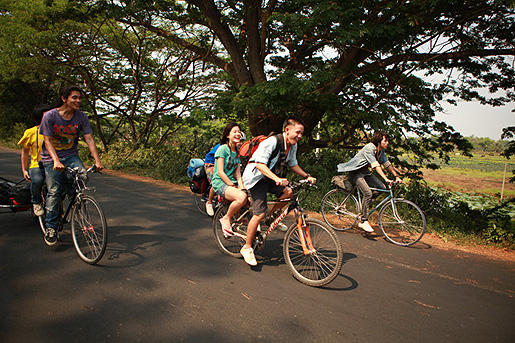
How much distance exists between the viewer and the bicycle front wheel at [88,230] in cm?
398

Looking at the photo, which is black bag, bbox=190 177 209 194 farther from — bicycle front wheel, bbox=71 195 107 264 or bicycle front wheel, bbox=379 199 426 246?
bicycle front wheel, bbox=379 199 426 246

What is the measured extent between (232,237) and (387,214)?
A: 126 inches

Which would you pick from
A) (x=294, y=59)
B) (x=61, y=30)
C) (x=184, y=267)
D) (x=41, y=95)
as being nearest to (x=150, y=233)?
(x=184, y=267)

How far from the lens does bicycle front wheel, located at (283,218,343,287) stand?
12.3 feet

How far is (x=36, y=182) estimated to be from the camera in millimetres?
4656

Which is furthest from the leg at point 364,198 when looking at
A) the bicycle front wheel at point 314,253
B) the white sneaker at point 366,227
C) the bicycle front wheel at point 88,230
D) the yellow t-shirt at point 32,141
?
the yellow t-shirt at point 32,141

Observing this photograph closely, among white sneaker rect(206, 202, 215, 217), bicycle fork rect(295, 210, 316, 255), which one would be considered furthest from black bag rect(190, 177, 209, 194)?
bicycle fork rect(295, 210, 316, 255)

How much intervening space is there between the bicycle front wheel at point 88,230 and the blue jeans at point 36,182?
2.59 ft

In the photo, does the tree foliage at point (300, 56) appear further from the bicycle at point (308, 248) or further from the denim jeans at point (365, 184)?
the bicycle at point (308, 248)

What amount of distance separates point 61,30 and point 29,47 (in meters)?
1.83

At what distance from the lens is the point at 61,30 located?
15.8 meters

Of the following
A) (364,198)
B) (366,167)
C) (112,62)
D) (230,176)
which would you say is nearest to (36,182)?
(230,176)

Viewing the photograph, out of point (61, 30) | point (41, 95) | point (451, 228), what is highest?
point (61, 30)

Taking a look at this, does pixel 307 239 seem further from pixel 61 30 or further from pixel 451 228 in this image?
pixel 61 30
